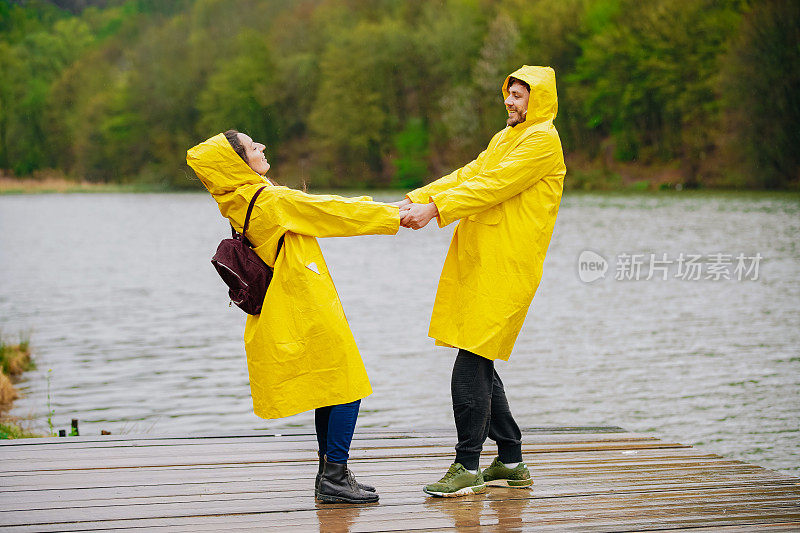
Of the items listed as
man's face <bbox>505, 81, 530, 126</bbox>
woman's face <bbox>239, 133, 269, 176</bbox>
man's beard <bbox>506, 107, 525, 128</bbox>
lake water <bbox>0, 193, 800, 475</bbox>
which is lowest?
lake water <bbox>0, 193, 800, 475</bbox>

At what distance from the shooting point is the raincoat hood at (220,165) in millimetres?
3846

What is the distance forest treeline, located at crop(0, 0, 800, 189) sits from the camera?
47.2m

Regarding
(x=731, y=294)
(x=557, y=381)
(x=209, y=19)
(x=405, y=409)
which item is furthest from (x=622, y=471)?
(x=209, y=19)

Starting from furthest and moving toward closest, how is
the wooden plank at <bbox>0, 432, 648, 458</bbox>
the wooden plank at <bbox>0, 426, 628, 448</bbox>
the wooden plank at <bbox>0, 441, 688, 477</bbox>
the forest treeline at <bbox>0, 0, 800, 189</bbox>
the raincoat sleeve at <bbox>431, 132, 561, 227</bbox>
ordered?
the forest treeline at <bbox>0, 0, 800, 189</bbox>, the wooden plank at <bbox>0, 426, 628, 448</bbox>, the wooden plank at <bbox>0, 432, 648, 458</bbox>, the wooden plank at <bbox>0, 441, 688, 477</bbox>, the raincoat sleeve at <bbox>431, 132, 561, 227</bbox>

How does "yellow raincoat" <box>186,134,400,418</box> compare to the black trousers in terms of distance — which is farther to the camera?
the black trousers

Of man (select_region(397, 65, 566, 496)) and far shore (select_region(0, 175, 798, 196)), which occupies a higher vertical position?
far shore (select_region(0, 175, 798, 196))

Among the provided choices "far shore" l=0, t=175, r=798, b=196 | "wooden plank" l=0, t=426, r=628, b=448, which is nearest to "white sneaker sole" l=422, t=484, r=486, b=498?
"wooden plank" l=0, t=426, r=628, b=448

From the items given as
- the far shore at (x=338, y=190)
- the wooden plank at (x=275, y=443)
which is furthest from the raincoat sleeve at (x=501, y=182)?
the far shore at (x=338, y=190)

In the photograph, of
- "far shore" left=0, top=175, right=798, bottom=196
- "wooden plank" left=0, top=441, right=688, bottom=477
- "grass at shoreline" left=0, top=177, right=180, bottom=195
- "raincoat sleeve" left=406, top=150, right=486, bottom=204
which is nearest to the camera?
"raincoat sleeve" left=406, top=150, right=486, bottom=204

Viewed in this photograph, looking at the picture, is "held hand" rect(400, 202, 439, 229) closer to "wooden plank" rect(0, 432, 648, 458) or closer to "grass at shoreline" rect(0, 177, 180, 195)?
"wooden plank" rect(0, 432, 648, 458)

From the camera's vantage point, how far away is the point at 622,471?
15.3 ft

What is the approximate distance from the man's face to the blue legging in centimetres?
137

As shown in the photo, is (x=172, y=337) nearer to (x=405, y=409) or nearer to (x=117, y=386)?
(x=117, y=386)

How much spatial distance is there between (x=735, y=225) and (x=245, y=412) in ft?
72.8
